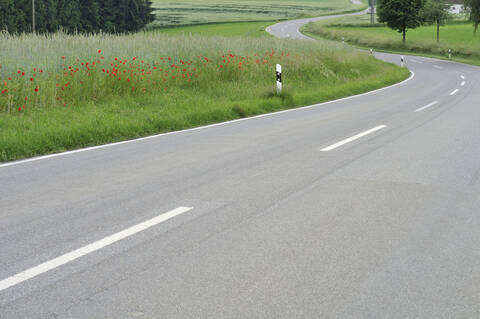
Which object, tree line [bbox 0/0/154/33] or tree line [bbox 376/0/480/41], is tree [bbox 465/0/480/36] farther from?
tree line [bbox 0/0/154/33]

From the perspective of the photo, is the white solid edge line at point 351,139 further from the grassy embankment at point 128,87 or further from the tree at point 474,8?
the tree at point 474,8

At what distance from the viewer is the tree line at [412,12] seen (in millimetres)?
60219

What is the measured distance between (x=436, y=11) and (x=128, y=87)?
54251 mm

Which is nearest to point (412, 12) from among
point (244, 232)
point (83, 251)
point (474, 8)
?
point (474, 8)

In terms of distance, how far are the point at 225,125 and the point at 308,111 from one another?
3.65m

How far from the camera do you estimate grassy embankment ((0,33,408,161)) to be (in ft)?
31.7

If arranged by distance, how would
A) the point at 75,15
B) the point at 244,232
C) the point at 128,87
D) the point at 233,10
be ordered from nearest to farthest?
the point at 244,232 → the point at 128,87 → the point at 75,15 → the point at 233,10

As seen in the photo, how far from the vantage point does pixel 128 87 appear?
13.4 m

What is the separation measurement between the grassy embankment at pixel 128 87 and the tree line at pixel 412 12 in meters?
44.3

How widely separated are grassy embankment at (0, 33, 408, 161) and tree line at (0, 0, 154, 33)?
35561 millimetres

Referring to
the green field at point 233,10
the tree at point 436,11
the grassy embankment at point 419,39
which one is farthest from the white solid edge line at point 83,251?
the green field at point 233,10

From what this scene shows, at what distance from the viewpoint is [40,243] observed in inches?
177

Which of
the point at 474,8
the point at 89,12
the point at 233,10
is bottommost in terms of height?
the point at 474,8

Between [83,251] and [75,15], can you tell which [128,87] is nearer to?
[83,251]
